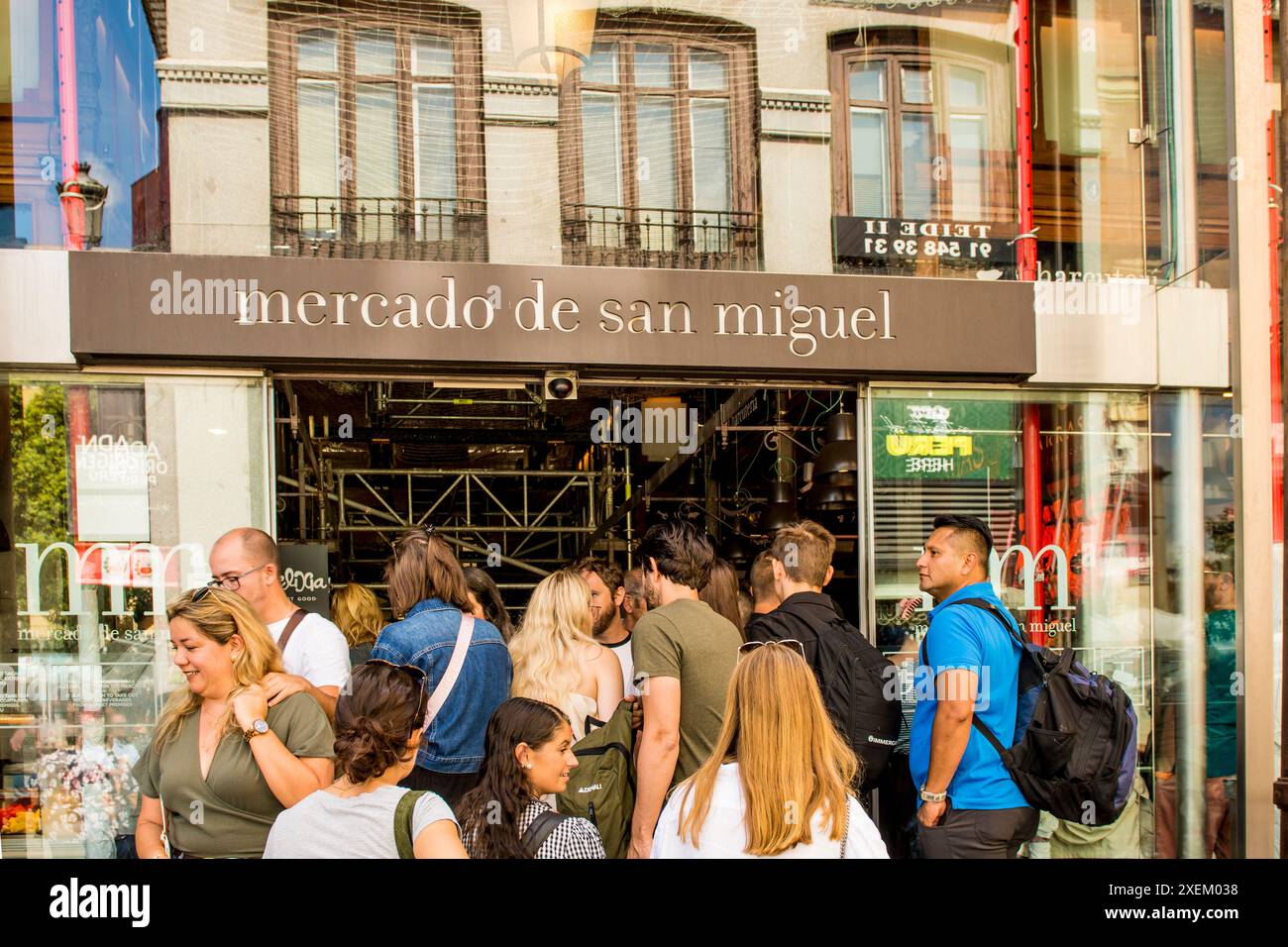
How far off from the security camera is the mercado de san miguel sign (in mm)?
94

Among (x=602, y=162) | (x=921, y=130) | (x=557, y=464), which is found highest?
(x=921, y=130)

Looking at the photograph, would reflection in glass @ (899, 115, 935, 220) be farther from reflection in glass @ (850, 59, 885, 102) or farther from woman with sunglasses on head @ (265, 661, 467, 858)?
woman with sunglasses on head @ (265, 661, 467, 858)

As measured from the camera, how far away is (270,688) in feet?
12.3

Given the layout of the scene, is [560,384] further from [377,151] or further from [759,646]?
[759,646]

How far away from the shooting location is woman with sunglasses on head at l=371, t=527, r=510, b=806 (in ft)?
14.3

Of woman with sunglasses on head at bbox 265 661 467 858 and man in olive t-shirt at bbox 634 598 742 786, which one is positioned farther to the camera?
man in olive t-shirt at bbox 634 598 742 786

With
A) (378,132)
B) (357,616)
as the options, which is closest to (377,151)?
(378,132)

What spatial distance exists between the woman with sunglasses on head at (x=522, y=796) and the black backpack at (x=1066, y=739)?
68.4 inches

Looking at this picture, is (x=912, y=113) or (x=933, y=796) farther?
(x=912, y=113)

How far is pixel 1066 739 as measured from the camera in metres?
4.38

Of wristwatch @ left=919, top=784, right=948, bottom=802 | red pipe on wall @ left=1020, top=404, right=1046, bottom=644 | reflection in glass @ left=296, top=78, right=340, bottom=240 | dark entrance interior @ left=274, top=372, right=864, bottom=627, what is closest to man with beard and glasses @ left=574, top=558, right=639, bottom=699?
dark entrance interior @ left=274, top=372, right=864, bottom=627

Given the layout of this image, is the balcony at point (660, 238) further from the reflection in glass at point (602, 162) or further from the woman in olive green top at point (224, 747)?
the woman in olive green top at point (224, 747)

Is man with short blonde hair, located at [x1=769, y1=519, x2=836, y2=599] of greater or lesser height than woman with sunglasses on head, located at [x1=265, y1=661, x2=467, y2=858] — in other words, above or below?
above

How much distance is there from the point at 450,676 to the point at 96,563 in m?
2.58
